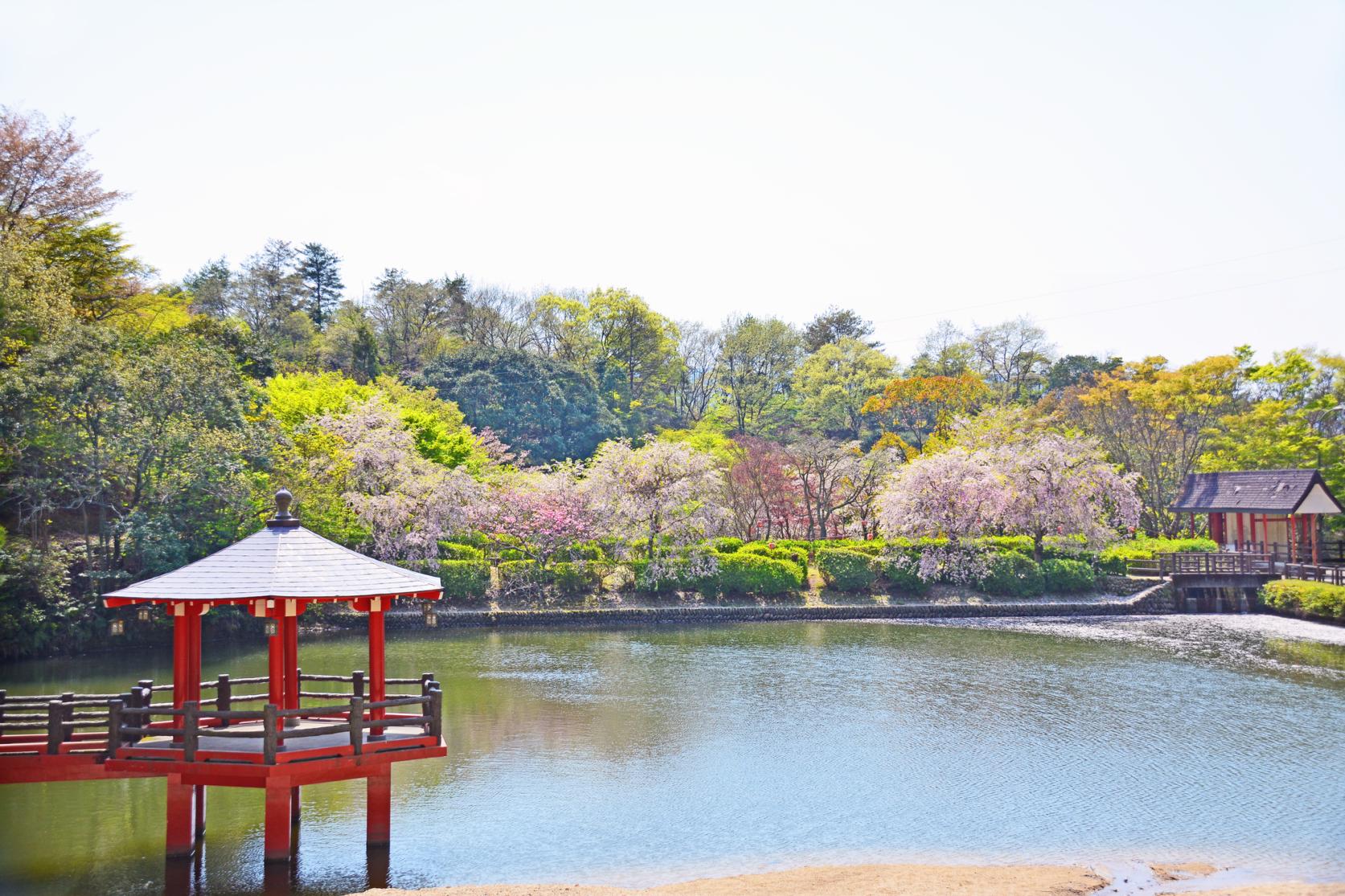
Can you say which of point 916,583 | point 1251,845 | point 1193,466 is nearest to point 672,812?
point 1251,845

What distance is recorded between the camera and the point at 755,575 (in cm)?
2734

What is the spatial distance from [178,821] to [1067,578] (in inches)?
964

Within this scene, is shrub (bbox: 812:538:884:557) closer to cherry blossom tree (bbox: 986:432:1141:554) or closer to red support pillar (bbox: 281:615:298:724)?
cherry blossom tree (bbox: 986:432:1141:554)

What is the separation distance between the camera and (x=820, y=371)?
48.9m

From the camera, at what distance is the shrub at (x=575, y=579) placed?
27.1m

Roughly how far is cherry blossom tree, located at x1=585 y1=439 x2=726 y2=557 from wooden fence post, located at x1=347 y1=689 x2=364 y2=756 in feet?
60.9

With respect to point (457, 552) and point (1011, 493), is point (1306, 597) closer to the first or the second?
point (1011, 493)

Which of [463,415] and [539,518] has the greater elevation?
[463,415]

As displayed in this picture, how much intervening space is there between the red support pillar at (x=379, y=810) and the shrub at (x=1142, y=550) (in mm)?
24631

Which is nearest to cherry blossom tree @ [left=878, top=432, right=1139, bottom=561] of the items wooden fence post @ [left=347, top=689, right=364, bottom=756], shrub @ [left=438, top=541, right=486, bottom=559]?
shrub @ [left=438, top=541, right=486, bottom=559]

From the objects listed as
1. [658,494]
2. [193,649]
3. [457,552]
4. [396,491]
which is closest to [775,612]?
[658,494]

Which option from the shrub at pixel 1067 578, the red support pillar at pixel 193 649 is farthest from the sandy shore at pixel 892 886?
the shrub at pixel 1067 578

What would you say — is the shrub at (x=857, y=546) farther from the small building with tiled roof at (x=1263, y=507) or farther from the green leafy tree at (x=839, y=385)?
the green leafy tree at (x=839, y=385)

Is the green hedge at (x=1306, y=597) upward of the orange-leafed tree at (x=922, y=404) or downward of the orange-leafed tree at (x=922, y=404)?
downward
